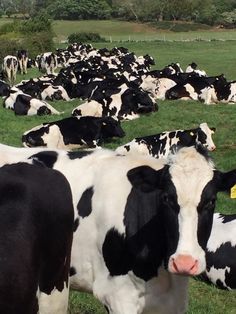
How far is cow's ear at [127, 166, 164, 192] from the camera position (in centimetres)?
469

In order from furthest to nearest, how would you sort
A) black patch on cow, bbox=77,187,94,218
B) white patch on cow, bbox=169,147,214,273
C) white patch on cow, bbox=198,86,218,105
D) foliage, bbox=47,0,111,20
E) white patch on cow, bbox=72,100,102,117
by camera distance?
foliage, bbox=47,0,111,20
white patch on cow, bbox=198,86,218,105
white patch on cow, bbox=72,100,102,117
black patch on cow, bbox=77,187,94,218
white patch on cow, bbox=169,147,214,273

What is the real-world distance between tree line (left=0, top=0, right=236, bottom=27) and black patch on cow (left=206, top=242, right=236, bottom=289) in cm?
9026

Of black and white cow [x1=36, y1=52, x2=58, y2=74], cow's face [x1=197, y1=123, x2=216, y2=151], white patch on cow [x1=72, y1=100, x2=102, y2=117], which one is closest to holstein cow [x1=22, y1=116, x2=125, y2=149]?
cow's face [x1=197, y1=123, x2=216, y2=151]

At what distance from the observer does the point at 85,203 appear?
5109 millimetres

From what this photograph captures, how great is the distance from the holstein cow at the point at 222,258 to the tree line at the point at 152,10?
90.2 metres

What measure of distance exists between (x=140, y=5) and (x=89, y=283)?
374 ft

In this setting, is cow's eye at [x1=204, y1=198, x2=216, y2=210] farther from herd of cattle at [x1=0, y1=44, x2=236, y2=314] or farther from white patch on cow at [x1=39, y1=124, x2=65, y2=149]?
white patch on cow at [x1=39, y1=124, x2=65, y2=149]

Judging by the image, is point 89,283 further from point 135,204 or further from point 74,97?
point 74,97

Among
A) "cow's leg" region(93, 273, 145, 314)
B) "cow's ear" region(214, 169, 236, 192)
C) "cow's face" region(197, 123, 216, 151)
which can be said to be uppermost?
"cow's ear" region(214, 169, 236, 192)

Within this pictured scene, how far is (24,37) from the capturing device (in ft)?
146

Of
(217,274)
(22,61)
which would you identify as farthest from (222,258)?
(22,61)

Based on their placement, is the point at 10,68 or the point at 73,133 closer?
the point at 73,133

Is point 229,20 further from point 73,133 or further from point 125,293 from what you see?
point 125,293

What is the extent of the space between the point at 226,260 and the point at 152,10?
107m
